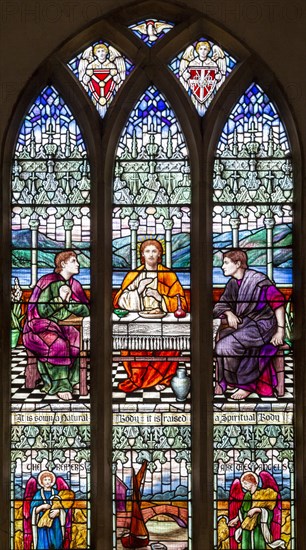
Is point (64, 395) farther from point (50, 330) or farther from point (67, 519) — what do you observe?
point (67, 519)

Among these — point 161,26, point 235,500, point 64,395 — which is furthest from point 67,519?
point 161,26

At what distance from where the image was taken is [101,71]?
6.59 m

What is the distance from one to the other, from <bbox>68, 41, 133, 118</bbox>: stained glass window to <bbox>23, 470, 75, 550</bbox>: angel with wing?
2.73m

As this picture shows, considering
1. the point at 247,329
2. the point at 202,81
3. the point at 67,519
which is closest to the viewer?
the point at 67,519

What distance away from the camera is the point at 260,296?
256 inches

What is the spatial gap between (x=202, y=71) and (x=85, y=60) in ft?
2.89

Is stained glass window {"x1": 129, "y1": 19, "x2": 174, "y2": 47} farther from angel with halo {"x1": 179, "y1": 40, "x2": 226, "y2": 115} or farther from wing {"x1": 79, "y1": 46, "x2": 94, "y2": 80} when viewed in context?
wing {"x1": 79, "y1": 46, "x2": 94, "y2": 80}

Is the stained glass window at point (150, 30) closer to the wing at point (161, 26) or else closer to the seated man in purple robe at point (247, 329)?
the wing at point (161, 26)

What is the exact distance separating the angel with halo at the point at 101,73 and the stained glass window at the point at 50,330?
0.79 feet

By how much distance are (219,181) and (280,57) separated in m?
0.99

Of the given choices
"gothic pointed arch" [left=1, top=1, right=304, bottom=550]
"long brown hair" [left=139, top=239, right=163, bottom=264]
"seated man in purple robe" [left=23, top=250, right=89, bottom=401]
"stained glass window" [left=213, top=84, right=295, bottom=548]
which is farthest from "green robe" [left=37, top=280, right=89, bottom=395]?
"stained glass window" [left=213, top=84, right=295, bottom=548]

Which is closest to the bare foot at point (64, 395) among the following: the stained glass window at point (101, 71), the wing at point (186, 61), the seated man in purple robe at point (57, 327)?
the seated man in purple robe at point (57, 327)

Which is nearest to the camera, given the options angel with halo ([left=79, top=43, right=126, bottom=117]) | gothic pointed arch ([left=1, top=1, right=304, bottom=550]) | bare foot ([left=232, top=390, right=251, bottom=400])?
gothic pointed arch ([left=1, top=1, right=304, bottom=550])

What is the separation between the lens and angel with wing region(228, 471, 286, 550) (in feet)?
20.9
